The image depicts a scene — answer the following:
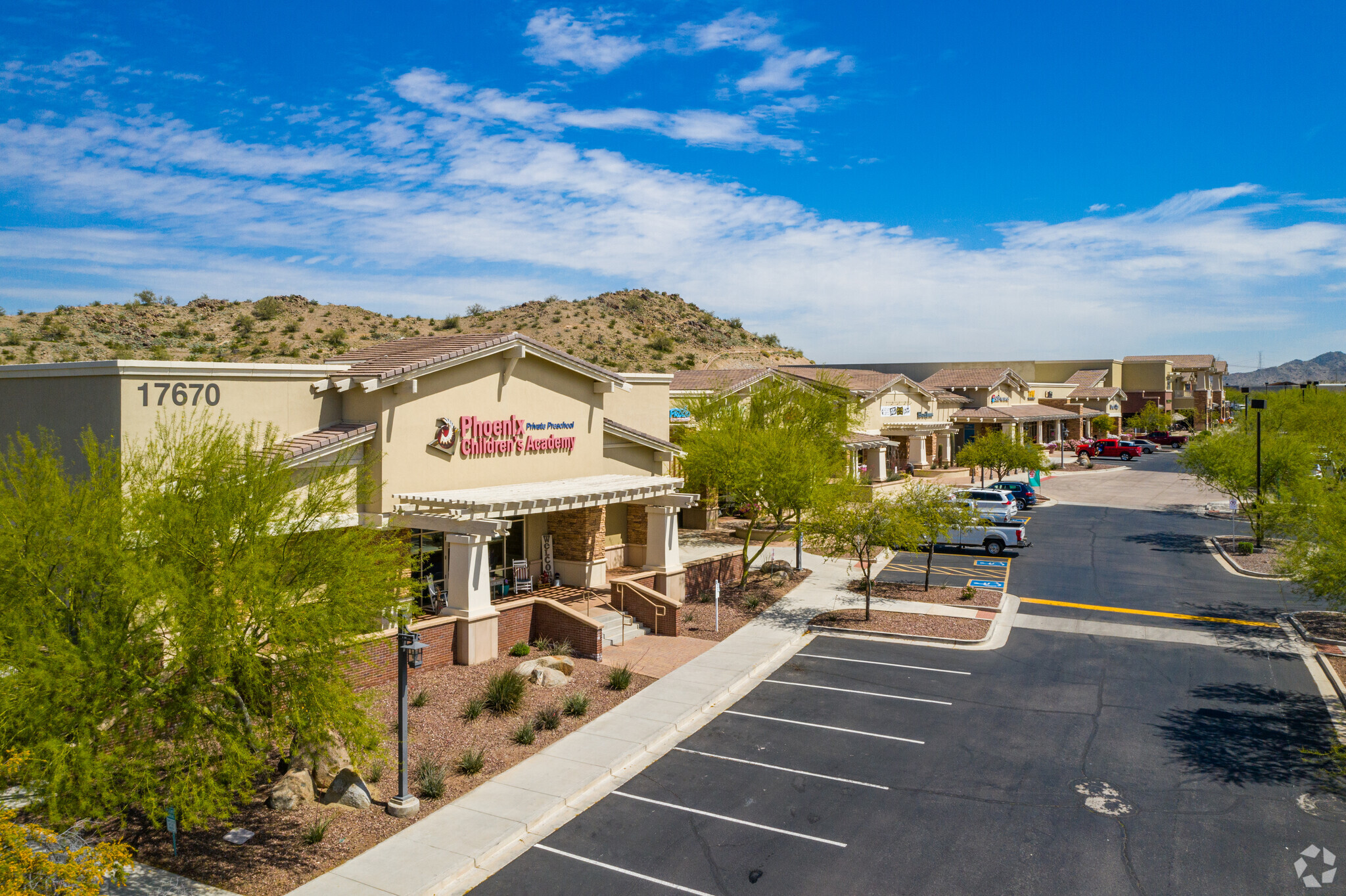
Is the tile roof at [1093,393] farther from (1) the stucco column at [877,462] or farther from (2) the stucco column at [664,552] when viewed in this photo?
(2) the stucco column at [664,552]

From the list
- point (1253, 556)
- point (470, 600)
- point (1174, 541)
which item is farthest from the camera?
point (1174, 541)

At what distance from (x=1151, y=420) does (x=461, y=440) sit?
318 ft

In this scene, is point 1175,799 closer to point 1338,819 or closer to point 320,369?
point 1338,819

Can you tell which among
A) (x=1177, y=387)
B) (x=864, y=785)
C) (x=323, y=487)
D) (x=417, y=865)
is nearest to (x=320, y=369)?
(x=323, y=487)

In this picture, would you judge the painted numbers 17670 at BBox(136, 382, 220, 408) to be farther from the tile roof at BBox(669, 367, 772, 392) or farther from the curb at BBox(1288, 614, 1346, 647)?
the curb at BBox(1288, 614, 1346, 647)

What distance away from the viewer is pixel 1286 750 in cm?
1625

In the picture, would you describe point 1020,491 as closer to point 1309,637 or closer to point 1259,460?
point 1259,460

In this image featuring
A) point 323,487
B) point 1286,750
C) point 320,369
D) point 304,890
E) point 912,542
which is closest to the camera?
point 304,890

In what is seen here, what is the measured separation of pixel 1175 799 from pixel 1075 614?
512 inches

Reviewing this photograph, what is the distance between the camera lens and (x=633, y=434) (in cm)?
3020

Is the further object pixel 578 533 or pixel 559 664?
pixel 578 533

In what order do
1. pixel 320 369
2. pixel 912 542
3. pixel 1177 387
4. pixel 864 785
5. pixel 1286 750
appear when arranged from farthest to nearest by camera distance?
1. pixel 1177 387
2. pixel 912 542
3. pixel 320 369
4. pixel 1286 750
5. pixel 864 785

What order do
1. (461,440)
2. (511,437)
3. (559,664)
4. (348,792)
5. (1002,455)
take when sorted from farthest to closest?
(1002,455) < (511,437) < (461,440) < (559,664) < (348,792)

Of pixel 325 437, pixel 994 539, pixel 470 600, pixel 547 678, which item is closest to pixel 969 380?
pixel 994 539
